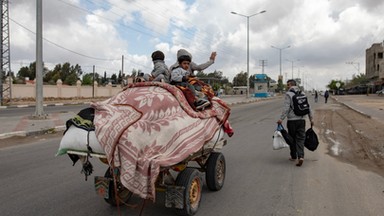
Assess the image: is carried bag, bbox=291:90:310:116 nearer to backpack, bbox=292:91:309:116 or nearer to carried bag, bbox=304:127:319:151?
backpack, bbox=292:91:309:116

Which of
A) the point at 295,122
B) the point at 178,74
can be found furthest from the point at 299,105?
the point at 178,74

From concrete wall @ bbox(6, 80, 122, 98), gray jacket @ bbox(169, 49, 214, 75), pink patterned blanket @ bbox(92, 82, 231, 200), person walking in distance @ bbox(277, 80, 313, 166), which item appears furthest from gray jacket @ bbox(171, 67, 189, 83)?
concrete wall @ bbox(6, 80, 122, 98)

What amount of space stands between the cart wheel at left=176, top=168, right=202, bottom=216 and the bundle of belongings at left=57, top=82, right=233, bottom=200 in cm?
36

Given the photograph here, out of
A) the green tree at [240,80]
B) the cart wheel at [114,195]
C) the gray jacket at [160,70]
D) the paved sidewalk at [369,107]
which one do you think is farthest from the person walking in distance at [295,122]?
the green tree at [240,80]

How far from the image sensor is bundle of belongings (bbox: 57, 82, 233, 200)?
378 centimetres

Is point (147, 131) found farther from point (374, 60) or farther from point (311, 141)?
point (374, 60)

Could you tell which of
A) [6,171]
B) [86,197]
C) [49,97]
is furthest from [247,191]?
[49,97]

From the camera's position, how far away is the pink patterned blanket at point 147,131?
377 centimetres

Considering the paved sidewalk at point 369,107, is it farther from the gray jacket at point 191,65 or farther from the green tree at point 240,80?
the green tree at point 240,80

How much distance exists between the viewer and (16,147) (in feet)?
33.9

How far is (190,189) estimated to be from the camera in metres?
4.51

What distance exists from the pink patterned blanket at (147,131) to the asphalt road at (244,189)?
3.68ft

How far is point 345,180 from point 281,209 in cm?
227

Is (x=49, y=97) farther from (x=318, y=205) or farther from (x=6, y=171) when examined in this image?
(x=318, y=205)
